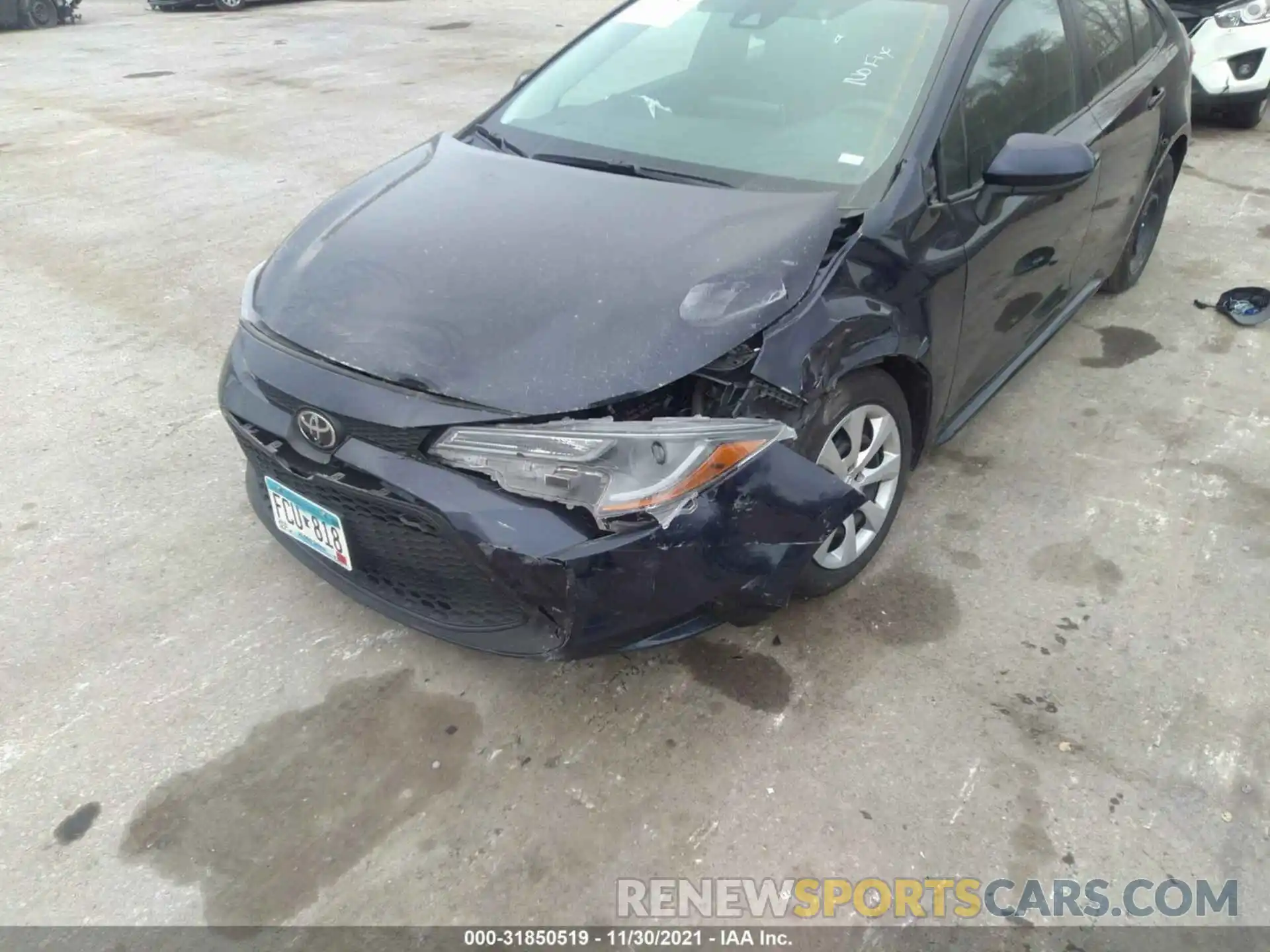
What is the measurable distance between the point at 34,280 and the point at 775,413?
462 centimetres

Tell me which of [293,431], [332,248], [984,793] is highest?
[332,248]

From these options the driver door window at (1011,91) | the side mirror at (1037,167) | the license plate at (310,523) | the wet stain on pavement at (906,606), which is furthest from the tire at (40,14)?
the wet stain on pavement at (906,606)

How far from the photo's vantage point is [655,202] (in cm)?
250

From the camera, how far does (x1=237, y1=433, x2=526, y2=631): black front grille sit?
2090mm

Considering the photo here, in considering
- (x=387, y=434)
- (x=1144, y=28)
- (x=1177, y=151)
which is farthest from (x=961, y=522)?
(x=1177, y=151)

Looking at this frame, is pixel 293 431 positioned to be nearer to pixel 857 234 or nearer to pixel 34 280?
pixel 857 234

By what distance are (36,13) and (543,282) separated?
16352 mm

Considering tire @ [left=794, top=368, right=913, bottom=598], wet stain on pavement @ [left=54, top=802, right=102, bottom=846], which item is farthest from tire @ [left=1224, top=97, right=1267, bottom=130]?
wet stain on pavement @ [left=54, top=802, right=102, bottom=846]

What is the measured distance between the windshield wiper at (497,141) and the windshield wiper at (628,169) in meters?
0.11

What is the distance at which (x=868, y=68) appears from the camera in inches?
110

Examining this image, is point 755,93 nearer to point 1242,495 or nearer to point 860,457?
point 860,457

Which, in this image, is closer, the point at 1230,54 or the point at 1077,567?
the point at 1077,567

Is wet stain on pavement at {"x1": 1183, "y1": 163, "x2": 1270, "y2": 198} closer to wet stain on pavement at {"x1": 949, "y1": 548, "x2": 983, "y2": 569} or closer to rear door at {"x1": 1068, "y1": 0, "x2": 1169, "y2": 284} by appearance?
rear door at {"x1": 1068, "y1": 0, "x2": 1169, "y2": 284}

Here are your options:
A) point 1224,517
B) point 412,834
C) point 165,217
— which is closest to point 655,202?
point 412,834
